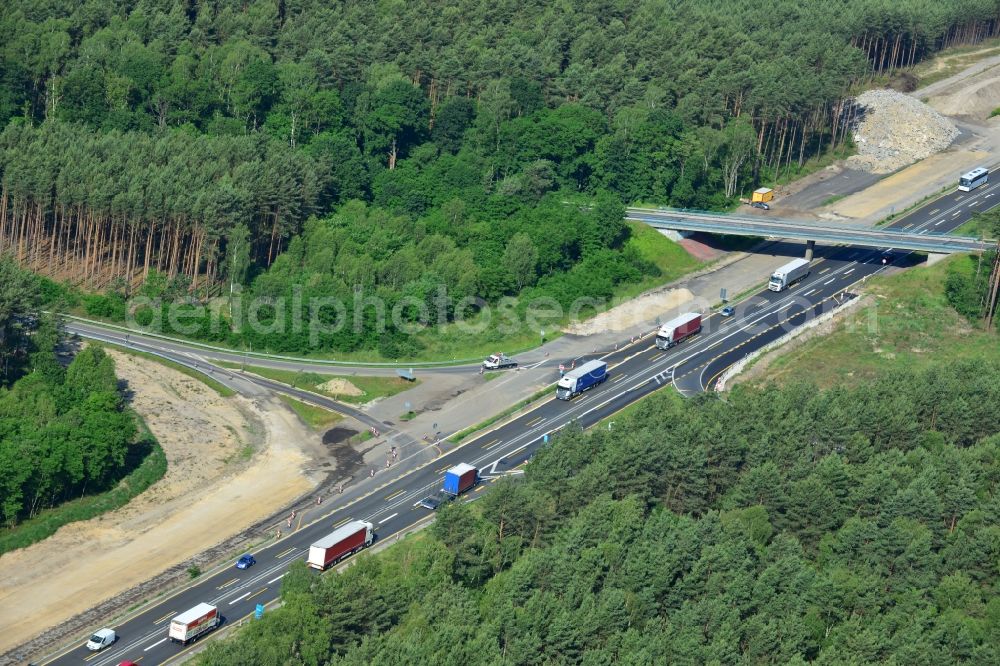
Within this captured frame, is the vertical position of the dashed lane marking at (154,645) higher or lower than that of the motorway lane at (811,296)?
lower

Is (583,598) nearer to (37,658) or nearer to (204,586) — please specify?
(204,586)

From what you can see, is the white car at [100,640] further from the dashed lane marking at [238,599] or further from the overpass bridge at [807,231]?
the overpass bridge at [807,231]

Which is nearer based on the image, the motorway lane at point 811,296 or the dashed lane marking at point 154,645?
the dashed lane marking at point 154,645

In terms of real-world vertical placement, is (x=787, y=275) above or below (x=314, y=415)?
above

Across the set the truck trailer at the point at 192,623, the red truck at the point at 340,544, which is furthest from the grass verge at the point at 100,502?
the red truck at the point at 340,544

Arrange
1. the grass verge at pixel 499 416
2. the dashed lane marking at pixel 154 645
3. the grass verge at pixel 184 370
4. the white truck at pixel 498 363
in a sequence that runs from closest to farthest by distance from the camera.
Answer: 1. the dashed lane marking at pixel 154 645
2. the grass verge at pixel 499 416
3. the grass verge at pixel 184 370
4. the white truck at pixel 498 363

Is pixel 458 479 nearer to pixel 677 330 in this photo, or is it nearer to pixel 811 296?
pixel 677 330

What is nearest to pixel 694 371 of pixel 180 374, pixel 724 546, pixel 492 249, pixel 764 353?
pixel 764 353

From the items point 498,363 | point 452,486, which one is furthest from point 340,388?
point 452,486
